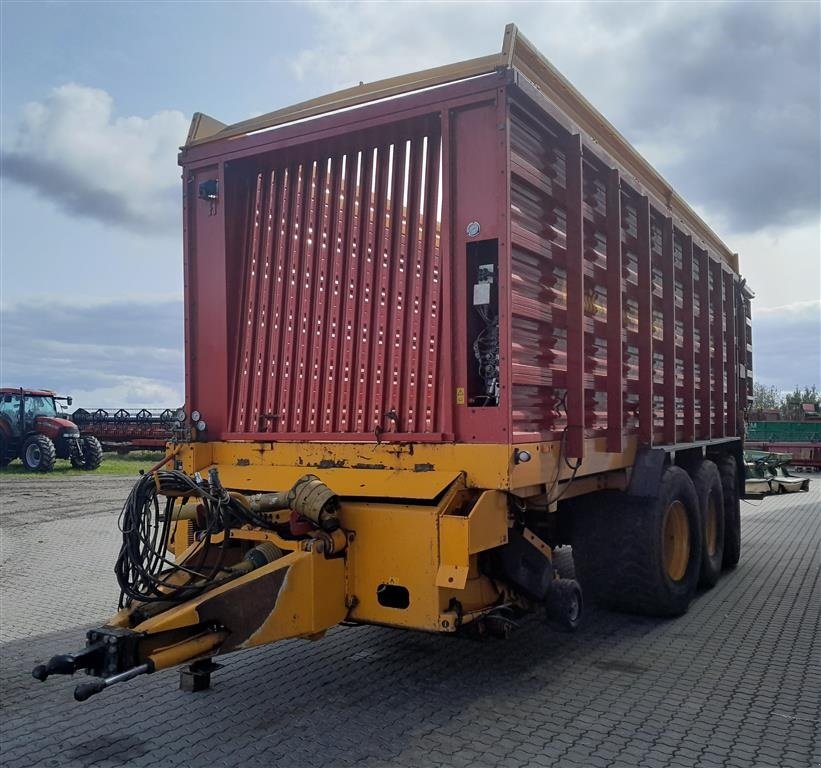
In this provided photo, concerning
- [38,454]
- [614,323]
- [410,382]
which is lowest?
[38,454]

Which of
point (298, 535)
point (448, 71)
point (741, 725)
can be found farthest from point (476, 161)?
point (741, 725)

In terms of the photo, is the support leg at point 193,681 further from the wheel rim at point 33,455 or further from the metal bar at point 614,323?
the wheel rim at point 33,455

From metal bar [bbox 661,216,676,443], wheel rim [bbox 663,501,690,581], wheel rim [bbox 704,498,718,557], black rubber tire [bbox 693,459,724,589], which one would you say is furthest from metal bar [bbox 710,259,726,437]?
wheel rim [bbox 663,501,690,581]

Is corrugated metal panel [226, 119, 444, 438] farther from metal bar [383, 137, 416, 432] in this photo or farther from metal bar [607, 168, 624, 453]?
metal bar [607, 168, 624, 453]

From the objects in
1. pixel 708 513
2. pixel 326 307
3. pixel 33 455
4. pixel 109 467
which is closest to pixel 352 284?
pixel 326 307

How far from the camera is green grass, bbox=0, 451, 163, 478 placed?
2089 cm

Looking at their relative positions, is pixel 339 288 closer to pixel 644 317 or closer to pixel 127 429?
pixel 644 317

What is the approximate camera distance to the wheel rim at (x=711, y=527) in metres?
7.19

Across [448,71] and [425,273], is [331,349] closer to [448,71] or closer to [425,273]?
[425,273]

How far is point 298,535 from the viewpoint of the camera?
4180mm

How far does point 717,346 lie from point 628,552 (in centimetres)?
373

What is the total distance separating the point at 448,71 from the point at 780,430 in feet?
71.5

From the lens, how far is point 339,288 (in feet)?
15.9

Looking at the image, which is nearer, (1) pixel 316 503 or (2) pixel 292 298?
(1) pixel 316 503
